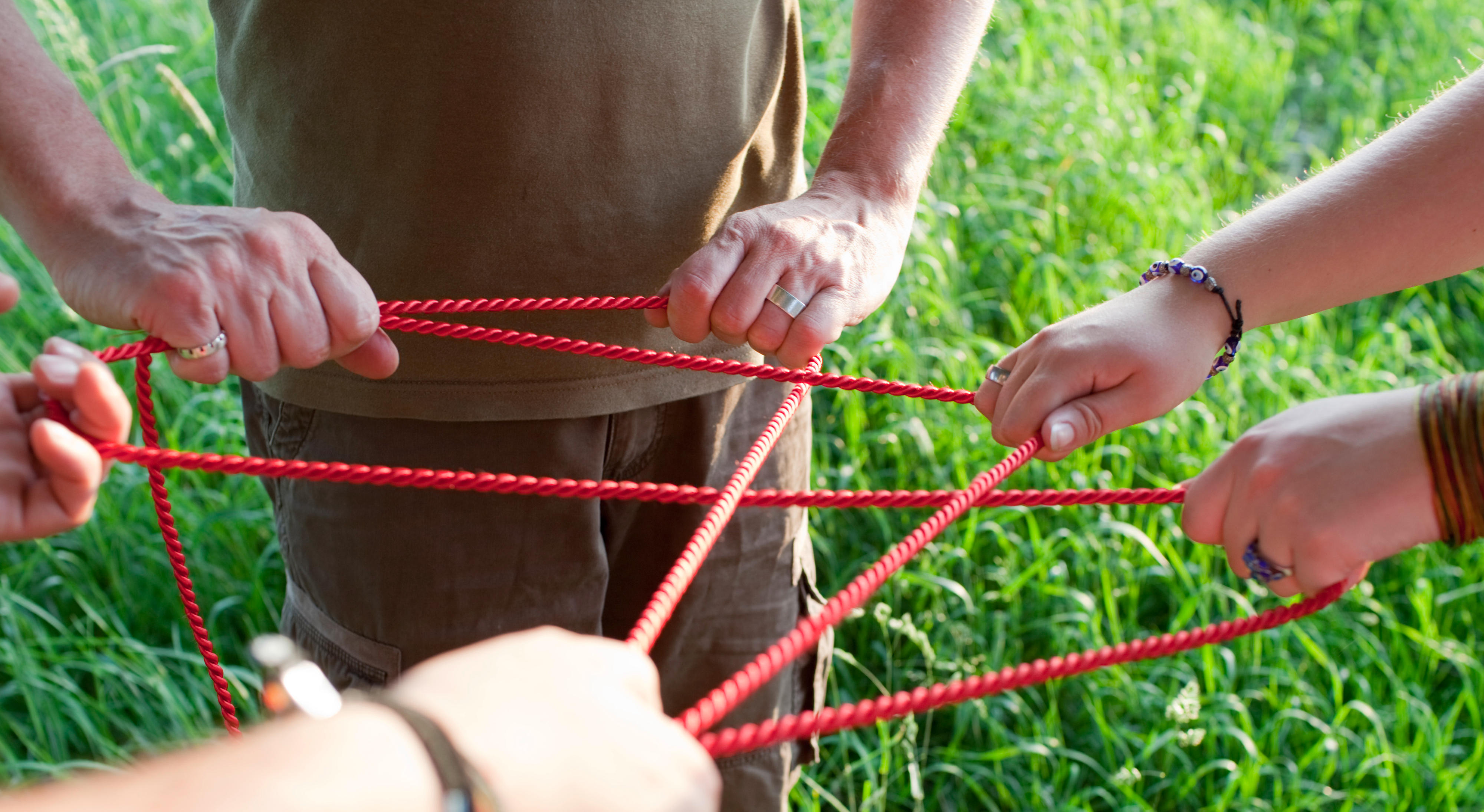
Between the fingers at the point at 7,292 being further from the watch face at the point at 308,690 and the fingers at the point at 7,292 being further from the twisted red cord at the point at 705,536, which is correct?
the twisted red cord at the point at 705,536

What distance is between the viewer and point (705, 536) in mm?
1044

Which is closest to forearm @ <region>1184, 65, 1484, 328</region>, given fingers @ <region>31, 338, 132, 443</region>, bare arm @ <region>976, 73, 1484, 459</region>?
bare arm @ <region>976, 73, 1484, 459</region>

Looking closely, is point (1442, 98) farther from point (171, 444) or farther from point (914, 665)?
point (171, 444)

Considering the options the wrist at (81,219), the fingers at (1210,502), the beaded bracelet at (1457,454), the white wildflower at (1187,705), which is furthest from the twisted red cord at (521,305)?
the white wildflower at (1187,705)

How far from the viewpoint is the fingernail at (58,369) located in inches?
34.6

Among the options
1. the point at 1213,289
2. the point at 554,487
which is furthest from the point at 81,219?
the point at 1213,289

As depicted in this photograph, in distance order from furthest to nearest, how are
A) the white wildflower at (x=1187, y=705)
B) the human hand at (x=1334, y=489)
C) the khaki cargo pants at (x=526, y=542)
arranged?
the white wildflower at (x=1187, y=705) → the khaki cargo pants at (x=526, y=542) → the human hand at (x=1334, y=489)

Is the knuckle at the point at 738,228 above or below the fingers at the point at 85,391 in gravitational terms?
above

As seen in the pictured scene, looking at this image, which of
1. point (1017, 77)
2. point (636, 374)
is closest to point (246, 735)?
point (636, 374)

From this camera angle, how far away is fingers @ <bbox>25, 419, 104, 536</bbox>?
0.82m

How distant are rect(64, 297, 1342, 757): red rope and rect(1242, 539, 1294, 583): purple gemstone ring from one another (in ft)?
0.16

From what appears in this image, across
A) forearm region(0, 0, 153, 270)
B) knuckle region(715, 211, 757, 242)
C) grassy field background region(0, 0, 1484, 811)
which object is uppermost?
knuckle region(715, 211, 757, 242)

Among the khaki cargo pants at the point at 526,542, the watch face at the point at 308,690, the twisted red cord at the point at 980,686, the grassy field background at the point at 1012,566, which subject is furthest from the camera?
the grassy field background at the point at 1012,566

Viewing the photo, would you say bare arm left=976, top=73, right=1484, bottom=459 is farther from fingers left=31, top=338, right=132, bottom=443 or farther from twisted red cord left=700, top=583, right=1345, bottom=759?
fingers left=31, top=338, right=132, bottom=443
